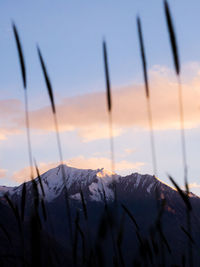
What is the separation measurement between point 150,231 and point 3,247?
122667mm

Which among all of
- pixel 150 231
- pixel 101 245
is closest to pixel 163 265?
pixel 150 231

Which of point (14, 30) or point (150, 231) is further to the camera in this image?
point (14, 30)

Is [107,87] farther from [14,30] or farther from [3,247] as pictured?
[3,247]

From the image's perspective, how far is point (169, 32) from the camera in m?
2.45

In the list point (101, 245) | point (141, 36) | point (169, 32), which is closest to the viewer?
point (101, 245)

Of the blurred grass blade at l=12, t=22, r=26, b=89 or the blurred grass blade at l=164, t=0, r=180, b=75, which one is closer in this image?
the blurred grass blade at l=164, t=0, r=180, b=75

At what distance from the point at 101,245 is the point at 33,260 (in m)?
0.57

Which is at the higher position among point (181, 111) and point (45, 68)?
point (45, 68)

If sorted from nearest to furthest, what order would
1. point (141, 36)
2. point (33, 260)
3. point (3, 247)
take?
point (33, 260) < point (141, 36) < point (3, 247)

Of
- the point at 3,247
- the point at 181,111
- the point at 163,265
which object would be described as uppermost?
the point at 181,111

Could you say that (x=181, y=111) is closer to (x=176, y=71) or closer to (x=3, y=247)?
(x=176, y=71)

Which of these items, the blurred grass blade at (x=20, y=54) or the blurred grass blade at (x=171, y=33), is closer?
the blurred grass blade at (x=171, y=33)

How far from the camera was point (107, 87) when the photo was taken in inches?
108

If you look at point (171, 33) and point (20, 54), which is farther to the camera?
point (20, 54)
